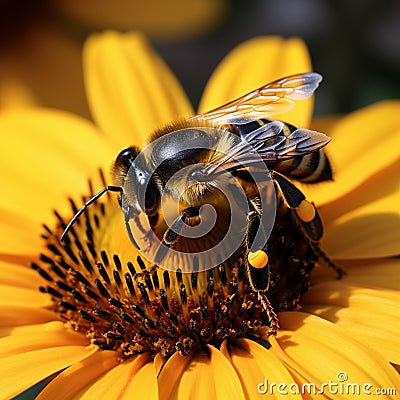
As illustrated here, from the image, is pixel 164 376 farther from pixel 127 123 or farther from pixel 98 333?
pixel 127 123

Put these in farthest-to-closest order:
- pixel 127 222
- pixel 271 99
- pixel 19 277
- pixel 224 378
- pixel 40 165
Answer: pixel 40 165 → pixel 19 277 → pixel 271 99 → pixel 127 222 → pixel 224 378

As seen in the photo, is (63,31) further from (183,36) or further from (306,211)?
(306,211)

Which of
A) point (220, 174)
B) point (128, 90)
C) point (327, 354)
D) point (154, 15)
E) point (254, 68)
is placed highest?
point (154, 15)

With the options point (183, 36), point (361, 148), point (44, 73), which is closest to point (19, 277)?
point (361, 148)

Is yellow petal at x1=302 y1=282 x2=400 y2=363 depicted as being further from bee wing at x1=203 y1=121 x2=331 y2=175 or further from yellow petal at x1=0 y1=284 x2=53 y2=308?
yellow petal at x1=0 y1=284 x2=53 y2=308

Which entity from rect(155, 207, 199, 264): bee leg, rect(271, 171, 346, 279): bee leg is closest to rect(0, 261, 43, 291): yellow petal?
rect(155, 207, 199, 264): bee leg

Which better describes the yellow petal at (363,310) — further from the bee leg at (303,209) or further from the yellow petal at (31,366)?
the yellow petal at (31,366)

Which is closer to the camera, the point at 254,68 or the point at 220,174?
the point at 220,174

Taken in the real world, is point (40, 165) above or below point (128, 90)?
below
